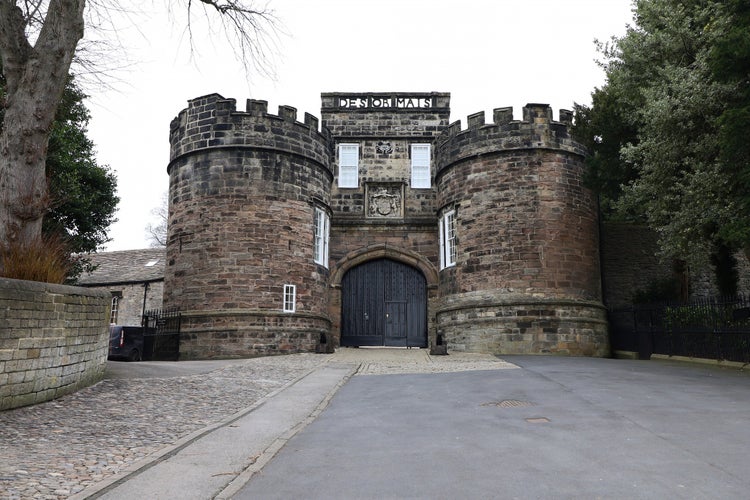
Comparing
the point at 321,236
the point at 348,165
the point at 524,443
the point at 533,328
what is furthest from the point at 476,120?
the point at 524,443

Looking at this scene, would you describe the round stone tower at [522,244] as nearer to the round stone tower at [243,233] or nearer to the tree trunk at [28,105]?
the round stone tower at [243,233]

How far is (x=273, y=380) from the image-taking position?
12.4 meters

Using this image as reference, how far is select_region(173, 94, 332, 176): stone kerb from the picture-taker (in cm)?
1930

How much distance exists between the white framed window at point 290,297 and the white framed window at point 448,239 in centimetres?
548

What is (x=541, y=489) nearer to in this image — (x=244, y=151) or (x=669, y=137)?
(x=669, y=137)

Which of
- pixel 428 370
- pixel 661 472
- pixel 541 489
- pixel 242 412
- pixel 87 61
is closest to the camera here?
pixel 541 489

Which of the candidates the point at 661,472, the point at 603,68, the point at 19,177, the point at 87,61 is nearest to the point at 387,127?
the point at 603,68

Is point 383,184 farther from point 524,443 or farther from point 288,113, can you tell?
point 524,443

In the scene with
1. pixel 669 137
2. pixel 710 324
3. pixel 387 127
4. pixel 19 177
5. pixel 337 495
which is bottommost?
pixel 337 495

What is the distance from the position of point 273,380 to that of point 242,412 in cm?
380

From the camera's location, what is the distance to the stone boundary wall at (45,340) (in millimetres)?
7922

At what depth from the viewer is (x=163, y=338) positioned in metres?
18.3

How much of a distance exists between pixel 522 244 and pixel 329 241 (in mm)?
7137

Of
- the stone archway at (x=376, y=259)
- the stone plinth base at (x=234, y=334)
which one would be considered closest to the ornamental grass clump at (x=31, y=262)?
the stone plinth base at (x=234, y=334)
